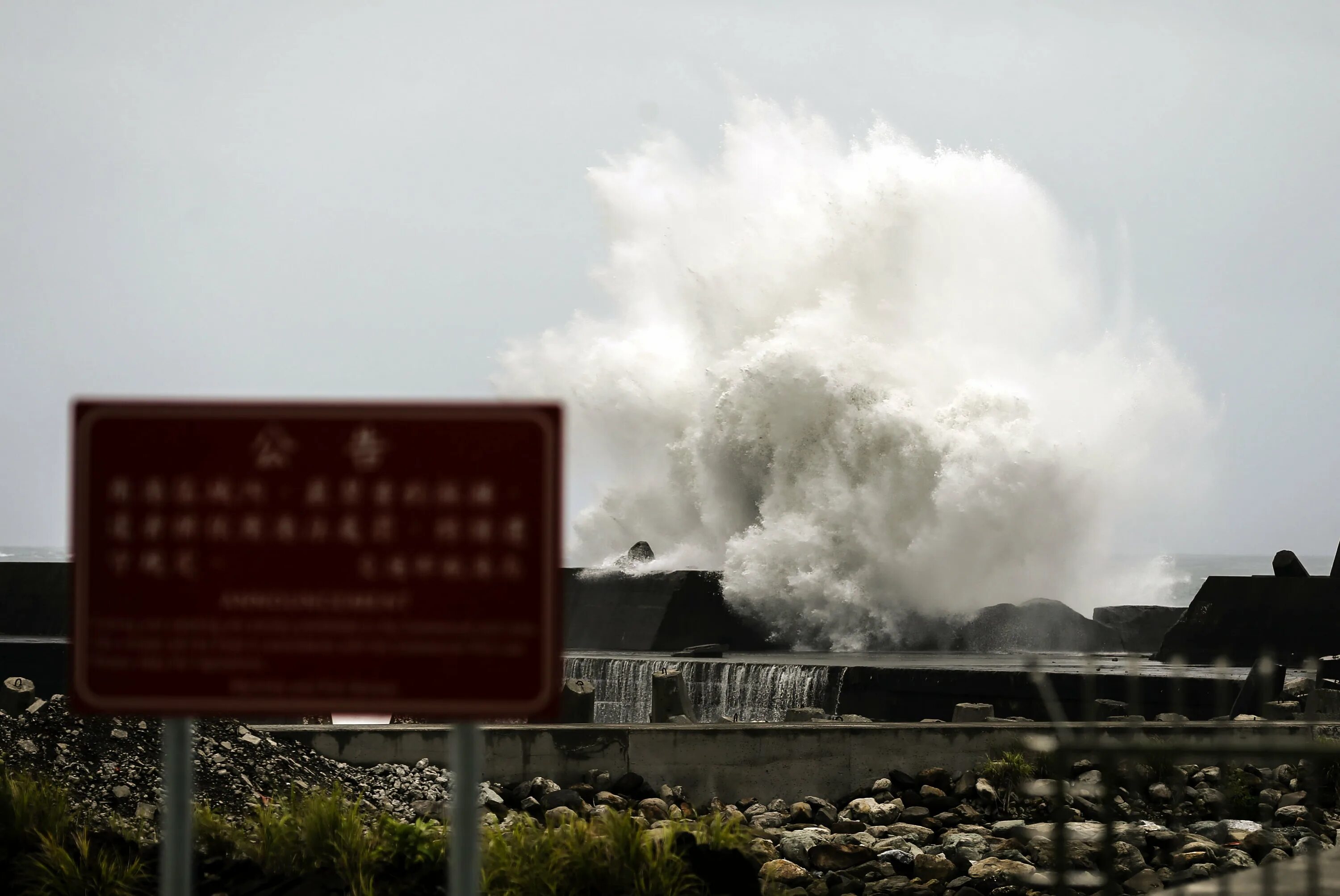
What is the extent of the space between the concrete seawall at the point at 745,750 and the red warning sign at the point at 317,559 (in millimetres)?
7977

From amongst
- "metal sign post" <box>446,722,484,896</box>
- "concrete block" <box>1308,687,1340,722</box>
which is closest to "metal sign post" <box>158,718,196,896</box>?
"metal sign post" <box>446,722,484,896</box>

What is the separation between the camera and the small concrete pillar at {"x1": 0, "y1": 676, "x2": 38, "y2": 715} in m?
13.9

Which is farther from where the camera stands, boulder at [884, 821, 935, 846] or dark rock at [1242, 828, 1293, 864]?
boulder at [884, 821, 935, 846]

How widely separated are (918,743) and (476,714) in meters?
8.69

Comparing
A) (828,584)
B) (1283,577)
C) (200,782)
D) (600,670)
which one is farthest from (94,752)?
(828,584)

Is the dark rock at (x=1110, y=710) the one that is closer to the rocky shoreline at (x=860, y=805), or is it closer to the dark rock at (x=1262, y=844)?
the rocky shoreline at (x=860, y=805)

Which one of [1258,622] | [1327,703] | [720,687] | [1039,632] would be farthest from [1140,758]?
[1039,632]

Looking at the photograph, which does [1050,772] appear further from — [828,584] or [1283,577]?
[828,584]

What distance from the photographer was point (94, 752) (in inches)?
357

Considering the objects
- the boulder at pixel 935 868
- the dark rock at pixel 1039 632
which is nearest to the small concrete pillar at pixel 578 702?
the boulder at pixel 935 868

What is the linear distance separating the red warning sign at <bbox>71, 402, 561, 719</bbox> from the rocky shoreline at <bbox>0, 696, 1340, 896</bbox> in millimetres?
3728

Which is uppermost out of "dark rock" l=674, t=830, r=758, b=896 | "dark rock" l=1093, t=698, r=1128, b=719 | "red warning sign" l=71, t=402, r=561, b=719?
"red warning sign" l=71, t=402, r=561, b=719

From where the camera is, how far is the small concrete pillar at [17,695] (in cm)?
1391

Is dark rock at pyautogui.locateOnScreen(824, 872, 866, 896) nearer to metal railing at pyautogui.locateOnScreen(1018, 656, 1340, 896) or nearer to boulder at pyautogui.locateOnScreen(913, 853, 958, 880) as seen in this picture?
boulder at pyautogui.locateOnScreen(913, 853, 958, 880)
